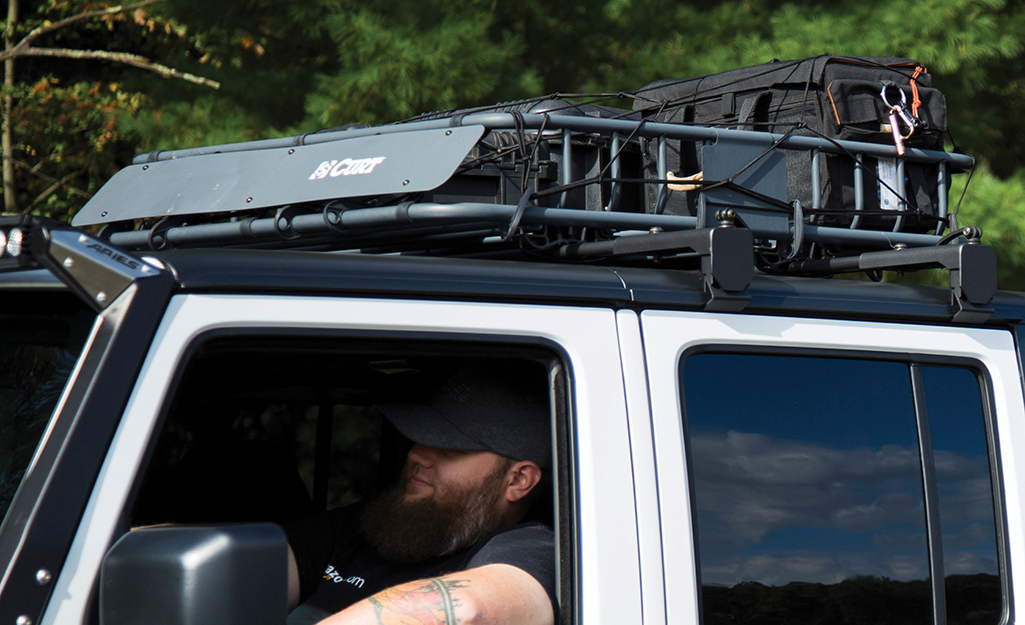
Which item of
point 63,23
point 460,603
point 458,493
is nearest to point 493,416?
point 458,493

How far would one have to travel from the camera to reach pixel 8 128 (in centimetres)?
1009

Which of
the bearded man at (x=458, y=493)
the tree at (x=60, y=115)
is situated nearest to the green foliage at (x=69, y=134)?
the tree at (x=60, y=115)

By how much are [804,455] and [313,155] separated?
1114mm

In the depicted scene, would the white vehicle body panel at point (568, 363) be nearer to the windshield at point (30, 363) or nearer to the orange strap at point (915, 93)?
the windshield at point (30, 363)

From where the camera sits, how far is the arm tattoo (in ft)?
5.60

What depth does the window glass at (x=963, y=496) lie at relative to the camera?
6.72 feet

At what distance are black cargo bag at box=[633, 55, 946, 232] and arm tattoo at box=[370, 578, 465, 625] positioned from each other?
100 centimetres

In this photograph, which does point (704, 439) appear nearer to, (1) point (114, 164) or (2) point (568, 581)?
(2) point (568, 581)

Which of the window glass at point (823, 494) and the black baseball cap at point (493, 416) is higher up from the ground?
the black baseball cap at point (493, 416)

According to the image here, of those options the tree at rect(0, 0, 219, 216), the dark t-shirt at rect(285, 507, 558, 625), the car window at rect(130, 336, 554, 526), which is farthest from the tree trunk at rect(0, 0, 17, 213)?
the dark t-shirt at rect(285, 507, 558, 625)

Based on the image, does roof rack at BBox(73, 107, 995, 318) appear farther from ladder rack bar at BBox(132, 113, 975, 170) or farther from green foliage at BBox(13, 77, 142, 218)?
green foliage at BBox(13, 77, 142, 218)

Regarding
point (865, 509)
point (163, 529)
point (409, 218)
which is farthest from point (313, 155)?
point (865, 509)

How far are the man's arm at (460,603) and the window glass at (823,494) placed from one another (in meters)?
0.28

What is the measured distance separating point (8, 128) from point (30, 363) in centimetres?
929
